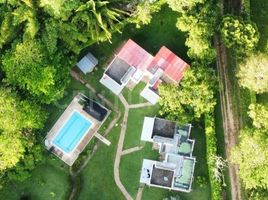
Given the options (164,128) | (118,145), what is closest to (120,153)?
(118,145)

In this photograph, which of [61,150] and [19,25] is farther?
[61,150]

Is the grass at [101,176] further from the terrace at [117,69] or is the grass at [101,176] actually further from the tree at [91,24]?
the tree at [91,24]

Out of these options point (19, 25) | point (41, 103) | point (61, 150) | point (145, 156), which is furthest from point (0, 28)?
point (145, 156)

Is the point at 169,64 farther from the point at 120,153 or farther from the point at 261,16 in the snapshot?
the point at 261,16

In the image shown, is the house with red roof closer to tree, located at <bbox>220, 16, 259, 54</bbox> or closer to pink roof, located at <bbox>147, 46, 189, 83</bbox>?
pink roof, located at <bbox>147, 46, 189, 83</bbox>

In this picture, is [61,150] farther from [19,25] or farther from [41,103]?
[19,25]

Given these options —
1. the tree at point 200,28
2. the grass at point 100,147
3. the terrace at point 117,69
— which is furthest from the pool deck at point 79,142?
the tree at point 200,28
